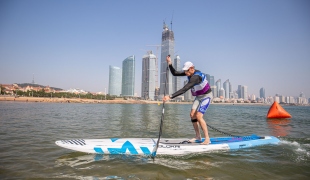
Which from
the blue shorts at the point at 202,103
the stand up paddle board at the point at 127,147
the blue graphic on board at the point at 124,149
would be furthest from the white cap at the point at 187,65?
the blue graphic on board at the point at 124,149

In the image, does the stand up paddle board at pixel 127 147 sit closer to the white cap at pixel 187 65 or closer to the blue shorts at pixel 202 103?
the blue shorts at pixel 202 103

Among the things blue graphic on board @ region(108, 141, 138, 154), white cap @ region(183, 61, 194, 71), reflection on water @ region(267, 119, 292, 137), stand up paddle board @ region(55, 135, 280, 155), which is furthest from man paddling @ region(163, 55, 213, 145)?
reflection on water @ region(267, 119, 292, 137)

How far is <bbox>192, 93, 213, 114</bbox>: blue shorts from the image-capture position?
22.0 feet

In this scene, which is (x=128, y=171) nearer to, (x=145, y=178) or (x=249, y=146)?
(x=145, y=178)

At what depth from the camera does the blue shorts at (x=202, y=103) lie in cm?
669

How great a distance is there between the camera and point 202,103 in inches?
267

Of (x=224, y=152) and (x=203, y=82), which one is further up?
(x=203, y=82)

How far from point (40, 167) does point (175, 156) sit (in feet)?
13.4

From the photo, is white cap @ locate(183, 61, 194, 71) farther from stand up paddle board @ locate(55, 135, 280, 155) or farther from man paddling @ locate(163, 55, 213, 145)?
stand up paddle board @ locate(55, 135, 280, 155)

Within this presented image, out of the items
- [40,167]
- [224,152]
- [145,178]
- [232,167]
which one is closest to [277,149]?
[224,152]

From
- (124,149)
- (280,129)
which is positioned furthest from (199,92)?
(280,129)

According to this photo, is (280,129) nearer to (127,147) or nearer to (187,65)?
(187,65)

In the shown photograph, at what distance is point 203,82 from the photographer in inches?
261

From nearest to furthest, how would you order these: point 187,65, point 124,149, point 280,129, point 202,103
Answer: point 124,149, point 187,65, point 202,103, point 280,129
